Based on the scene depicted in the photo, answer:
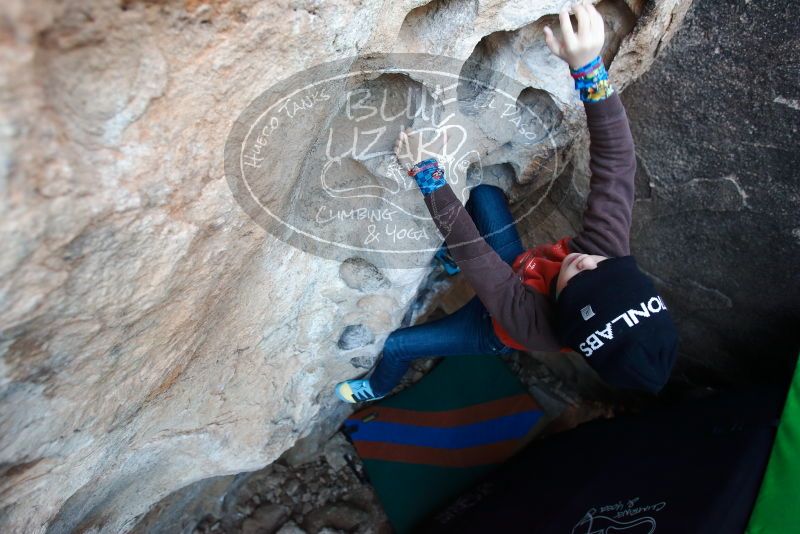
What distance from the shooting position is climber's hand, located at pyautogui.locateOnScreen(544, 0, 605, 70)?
2.72 feet

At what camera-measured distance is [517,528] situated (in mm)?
1345

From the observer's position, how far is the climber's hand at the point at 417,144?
0.95 m

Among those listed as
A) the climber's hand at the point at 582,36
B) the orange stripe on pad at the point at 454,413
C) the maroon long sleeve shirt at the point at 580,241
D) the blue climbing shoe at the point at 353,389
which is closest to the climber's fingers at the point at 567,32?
the climber's hand at the point at 582,36

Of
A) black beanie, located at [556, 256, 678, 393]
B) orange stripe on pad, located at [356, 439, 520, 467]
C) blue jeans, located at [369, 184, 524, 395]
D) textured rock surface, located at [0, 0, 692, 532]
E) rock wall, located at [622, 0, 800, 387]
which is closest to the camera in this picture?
textured rock surface, located at [0, 0, 692, 532]

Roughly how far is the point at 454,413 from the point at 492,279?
103 centimetres

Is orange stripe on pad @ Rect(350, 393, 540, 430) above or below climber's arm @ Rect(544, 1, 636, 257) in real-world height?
below

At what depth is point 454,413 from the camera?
73.5 inches

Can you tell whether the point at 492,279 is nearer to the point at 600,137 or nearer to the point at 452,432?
the point at 600,137

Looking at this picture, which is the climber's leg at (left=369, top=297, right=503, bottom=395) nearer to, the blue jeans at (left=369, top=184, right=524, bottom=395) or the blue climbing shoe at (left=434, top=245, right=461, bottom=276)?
the blue jeans at (left=369, top=184, right=524, bottom=395)

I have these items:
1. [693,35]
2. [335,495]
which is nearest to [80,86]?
[693,35]

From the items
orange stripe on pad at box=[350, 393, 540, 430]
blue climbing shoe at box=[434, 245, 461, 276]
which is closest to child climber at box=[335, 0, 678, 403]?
blue climbing shoe at box=[434, 245, 461, 276]

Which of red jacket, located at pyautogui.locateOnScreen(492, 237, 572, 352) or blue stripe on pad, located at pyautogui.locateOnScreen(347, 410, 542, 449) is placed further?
blue stripe on pad, located at pyautogui.locateOnScreen(347, 410, 542, 449)

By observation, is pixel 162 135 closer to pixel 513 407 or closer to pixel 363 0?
pixel 363 0

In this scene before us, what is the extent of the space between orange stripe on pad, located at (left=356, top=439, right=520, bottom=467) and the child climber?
0.82 metres
